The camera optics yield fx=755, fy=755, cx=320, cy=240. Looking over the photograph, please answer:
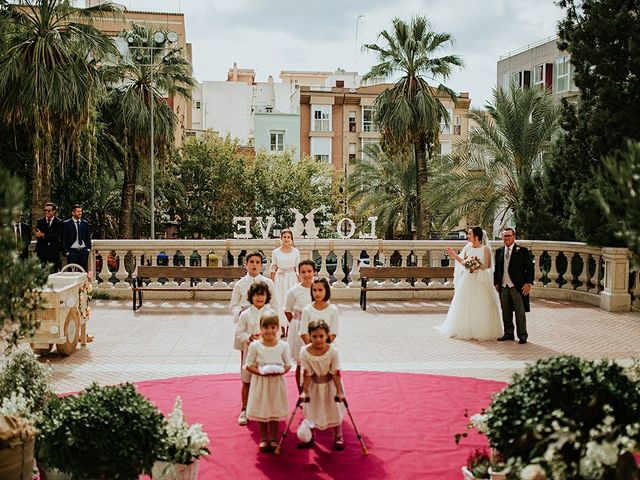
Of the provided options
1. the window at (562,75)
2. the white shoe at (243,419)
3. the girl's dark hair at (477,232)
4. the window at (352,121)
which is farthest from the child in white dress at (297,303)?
the window at (352,121)

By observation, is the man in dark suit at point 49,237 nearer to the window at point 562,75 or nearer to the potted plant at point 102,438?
the potted plant at point 102,438

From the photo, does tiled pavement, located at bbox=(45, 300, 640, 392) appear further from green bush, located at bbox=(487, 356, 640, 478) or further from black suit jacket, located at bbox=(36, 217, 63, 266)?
green bush, located at bbox=(487, 356, 640, 478)

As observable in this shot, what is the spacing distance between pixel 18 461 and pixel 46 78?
1486 centimetres

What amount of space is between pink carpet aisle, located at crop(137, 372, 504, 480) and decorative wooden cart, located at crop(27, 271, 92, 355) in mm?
2096

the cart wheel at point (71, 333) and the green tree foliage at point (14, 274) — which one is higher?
the green tree foliage at point (14, 274)

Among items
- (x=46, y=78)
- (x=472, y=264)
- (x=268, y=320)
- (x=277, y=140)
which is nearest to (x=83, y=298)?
(x=268, y=320)

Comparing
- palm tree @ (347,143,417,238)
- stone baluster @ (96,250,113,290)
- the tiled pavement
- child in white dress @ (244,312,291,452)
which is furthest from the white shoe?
palm tree @ (347,143,417,238)

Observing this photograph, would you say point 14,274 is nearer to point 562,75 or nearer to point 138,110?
point 138,110

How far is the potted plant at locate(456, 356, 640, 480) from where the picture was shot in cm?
401

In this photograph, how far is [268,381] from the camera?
22.1ft

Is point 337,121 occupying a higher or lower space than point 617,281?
higher

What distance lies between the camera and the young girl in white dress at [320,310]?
294 inches

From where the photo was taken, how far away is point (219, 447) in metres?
6.71

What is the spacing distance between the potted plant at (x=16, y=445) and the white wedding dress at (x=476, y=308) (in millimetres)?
8429
